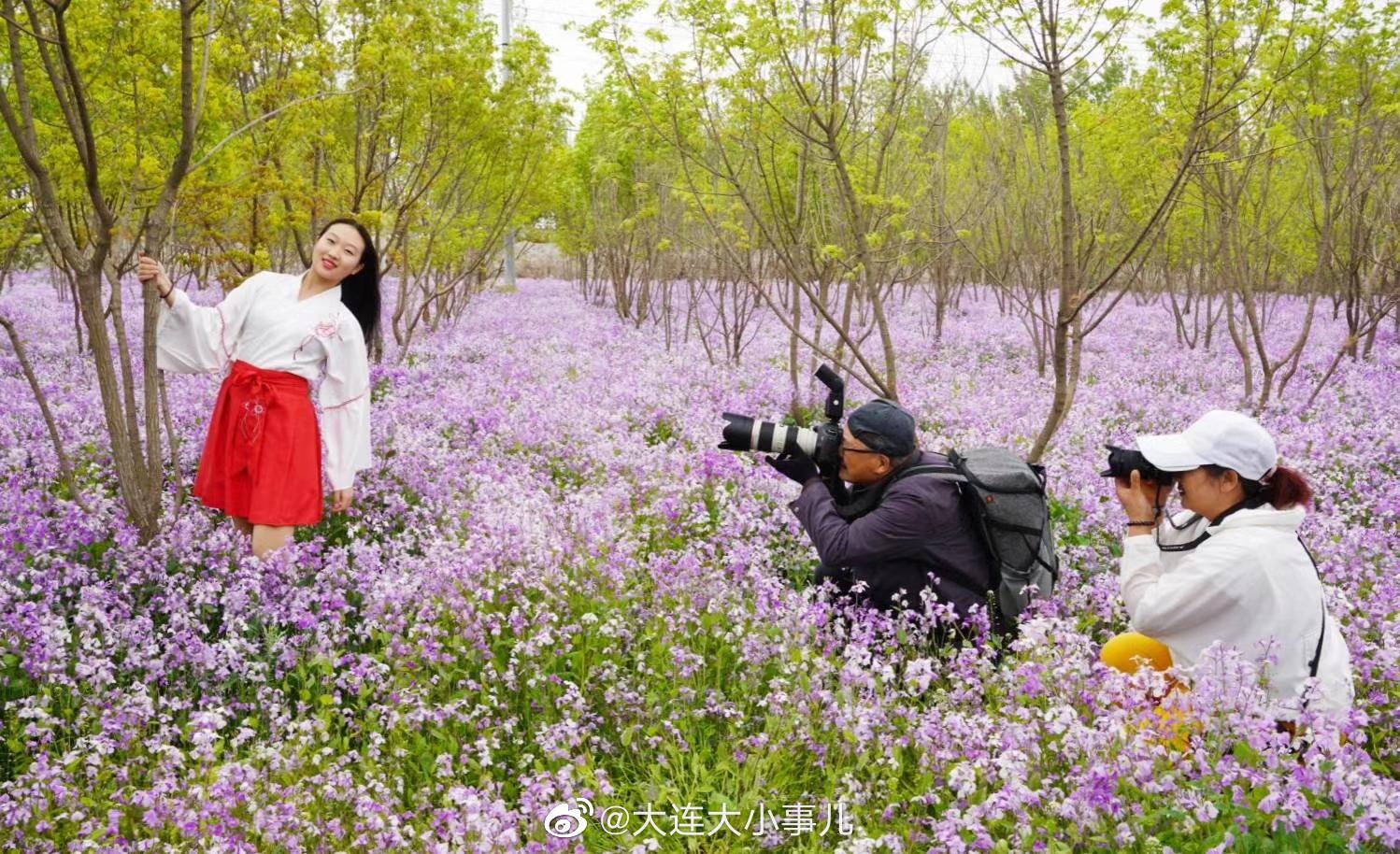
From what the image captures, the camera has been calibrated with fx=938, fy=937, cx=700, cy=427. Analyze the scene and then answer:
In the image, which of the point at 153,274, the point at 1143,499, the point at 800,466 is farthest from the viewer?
the point at 800,466

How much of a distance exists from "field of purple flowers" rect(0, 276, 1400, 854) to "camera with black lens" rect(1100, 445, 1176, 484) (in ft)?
2.22

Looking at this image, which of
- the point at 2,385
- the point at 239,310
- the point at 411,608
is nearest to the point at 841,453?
the point at 411,608

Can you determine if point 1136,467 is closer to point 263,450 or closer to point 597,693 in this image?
point 597,693

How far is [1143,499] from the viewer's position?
3.54 m

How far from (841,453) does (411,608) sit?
2.12 metres

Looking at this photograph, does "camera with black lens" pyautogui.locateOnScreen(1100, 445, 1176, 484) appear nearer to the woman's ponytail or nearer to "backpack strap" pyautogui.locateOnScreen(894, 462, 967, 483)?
the woman's ponytail

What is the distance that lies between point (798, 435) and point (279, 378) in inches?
103

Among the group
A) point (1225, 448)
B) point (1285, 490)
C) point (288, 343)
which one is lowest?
point (1285, 490)

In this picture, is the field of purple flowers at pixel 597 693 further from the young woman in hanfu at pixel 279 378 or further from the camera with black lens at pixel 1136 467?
the camera with black lens at pixel 1136 467

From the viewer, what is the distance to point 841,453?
14.4 feet

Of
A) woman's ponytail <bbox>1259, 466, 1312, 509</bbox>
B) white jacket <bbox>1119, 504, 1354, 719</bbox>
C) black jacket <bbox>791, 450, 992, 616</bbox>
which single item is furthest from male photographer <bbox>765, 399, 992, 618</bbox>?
woman's ponytail <bbox>1259, 466, 1312, 509</bbox>

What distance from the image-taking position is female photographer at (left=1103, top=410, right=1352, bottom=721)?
3066 mm

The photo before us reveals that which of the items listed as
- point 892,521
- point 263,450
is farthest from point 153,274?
point 892,521

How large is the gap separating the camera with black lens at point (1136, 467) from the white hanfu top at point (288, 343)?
3.64 metres
